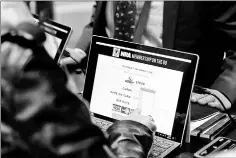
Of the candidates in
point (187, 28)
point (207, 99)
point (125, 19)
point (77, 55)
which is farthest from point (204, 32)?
point (77, 55)

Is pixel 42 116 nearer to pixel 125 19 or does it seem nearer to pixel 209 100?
pixel 209 100

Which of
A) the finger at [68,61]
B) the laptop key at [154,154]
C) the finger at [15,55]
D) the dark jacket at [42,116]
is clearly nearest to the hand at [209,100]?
the laptop key at [154,154]

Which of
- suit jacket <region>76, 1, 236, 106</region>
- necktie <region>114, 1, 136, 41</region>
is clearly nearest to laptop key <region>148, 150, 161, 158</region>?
suit jacket <region>76, 1, 236, 106</region>

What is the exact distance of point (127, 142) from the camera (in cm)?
84

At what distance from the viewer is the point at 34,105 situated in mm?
607

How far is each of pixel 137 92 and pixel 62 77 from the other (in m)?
0.49

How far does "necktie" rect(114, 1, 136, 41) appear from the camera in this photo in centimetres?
168

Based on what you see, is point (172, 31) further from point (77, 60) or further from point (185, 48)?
point (77, 60)

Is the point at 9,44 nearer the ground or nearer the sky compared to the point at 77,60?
nearer the sky

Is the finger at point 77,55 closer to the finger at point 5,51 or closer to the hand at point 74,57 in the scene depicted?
the hand at point 74,57

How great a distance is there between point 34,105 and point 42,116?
23mm

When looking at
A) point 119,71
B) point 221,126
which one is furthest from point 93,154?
point 221,126

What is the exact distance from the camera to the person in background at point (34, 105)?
60 cm

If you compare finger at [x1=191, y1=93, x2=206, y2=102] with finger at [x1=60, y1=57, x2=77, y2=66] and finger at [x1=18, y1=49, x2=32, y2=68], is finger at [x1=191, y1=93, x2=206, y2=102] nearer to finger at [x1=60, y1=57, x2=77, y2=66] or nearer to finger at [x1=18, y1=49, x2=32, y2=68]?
finger at [x1=60, y1=57, x2=77, y2=66]
